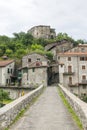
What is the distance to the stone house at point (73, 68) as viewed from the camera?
69.2 m

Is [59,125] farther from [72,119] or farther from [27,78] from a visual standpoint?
[27,78]

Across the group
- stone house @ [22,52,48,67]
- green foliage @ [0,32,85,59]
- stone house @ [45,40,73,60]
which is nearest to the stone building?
green foliage @ [0,32,85,59]

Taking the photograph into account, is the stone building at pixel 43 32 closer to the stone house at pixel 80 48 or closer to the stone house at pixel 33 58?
the stone house at pixel 80 48

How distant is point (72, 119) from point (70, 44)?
74.5 meters

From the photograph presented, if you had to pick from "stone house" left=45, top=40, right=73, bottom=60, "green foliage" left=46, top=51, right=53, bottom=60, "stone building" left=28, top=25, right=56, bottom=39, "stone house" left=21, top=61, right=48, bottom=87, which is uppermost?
"stone building" left=28, top=25, right=56, bottom=39

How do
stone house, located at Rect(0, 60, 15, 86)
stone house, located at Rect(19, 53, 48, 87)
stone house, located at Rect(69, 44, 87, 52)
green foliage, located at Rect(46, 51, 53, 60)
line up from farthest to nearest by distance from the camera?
green foliage, located at Rect(46, 51, 53, 60) → stone house, located at Rect(69, 44, 87, 52) → stone house, located at Rect(0, 60, 15, 86) → stone house, located at Rect(19, 53, 48, 87)

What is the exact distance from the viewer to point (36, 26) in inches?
4879

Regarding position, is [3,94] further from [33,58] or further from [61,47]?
[61,47]

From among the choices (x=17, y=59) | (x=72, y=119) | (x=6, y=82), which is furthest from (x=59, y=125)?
(x=17, y=59)

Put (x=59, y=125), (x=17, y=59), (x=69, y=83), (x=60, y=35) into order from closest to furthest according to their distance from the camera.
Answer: (x=59, y=125)
(x=69, y=83)
(x=17, y=59)
(x=60, y=35)

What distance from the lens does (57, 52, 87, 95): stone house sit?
69.2 metres

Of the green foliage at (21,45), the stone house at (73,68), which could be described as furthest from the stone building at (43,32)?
the stone house at (73,68)

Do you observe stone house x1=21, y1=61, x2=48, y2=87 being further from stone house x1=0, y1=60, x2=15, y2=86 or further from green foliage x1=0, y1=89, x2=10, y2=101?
green foliage x1=0, y1=89, x2=10, y2=101

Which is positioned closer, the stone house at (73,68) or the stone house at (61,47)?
the stone house at (73,68)
